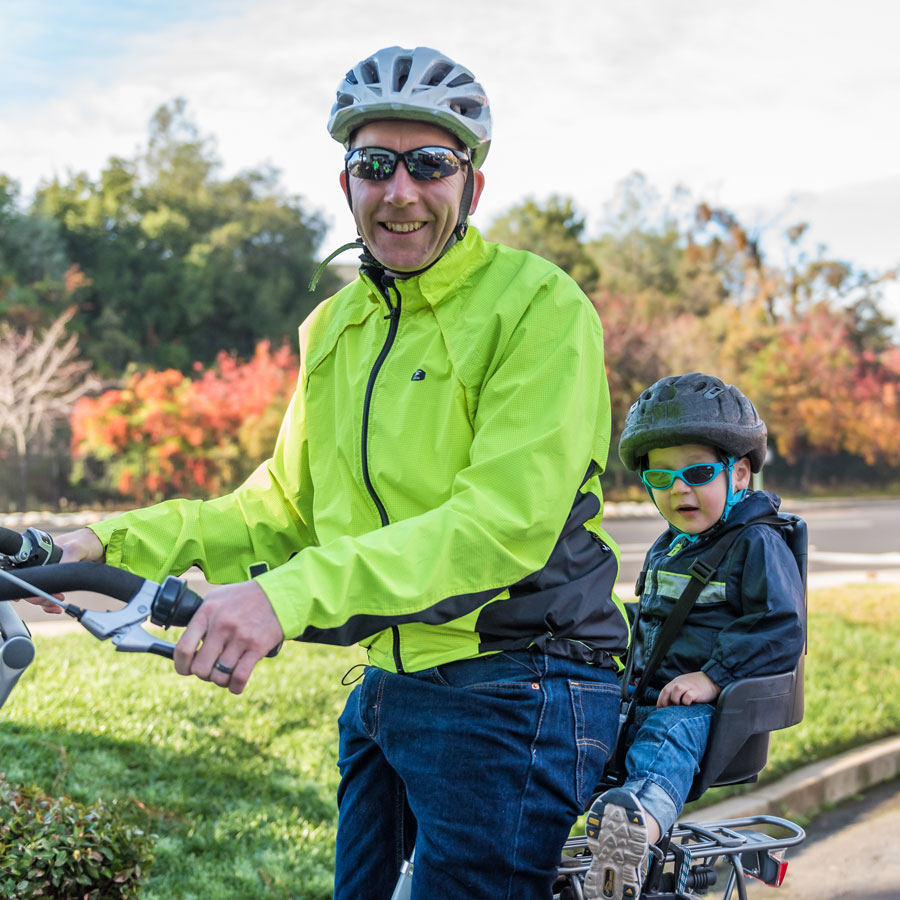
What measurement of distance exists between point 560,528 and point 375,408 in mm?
463

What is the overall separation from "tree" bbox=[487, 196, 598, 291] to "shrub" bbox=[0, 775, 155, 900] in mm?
30295

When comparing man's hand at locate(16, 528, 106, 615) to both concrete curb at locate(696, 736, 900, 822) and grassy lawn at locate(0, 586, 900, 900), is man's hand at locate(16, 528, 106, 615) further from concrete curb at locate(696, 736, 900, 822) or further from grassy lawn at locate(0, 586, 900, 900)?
concrete curb at locate(696, 736, 900, 822)

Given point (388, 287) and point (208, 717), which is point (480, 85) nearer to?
point (388, 287)

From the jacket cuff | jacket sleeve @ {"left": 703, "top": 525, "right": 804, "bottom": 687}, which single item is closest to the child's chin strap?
jacket sleeve @ {"left": 703, "top": 525, "right": 804, "bottom": 687}

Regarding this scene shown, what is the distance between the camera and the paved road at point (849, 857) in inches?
186

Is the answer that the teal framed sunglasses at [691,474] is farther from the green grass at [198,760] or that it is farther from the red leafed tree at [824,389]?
the red leafed tree at [824,389]

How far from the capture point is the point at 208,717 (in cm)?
583

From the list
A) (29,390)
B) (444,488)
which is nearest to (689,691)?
(444,488)

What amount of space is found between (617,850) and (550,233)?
3270cm

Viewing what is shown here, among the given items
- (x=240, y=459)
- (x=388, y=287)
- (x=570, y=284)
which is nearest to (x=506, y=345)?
(x=570, y=284)

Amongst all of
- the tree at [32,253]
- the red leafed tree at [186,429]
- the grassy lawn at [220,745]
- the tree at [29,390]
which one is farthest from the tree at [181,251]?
the grassy lawn at [220,745]

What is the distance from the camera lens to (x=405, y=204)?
7.03 feet

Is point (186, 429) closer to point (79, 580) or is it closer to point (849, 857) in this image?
point (849, 857)

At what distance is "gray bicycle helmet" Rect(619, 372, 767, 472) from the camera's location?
295 centimetres
